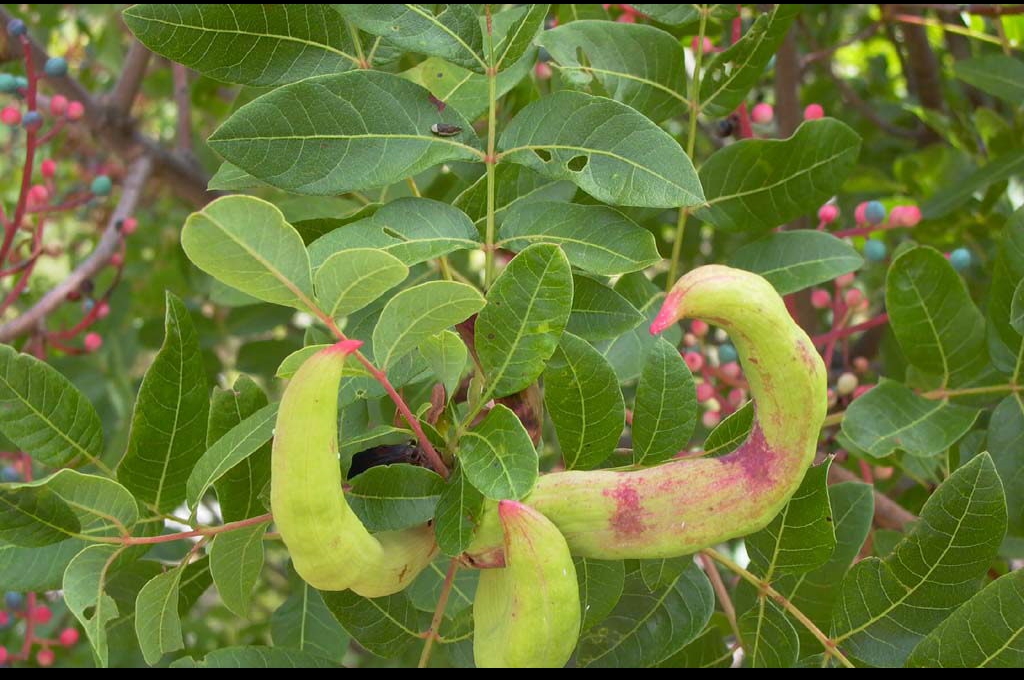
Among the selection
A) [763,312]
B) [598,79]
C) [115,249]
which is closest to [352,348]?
[763,312]

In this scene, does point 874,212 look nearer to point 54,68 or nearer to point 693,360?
point 693,360

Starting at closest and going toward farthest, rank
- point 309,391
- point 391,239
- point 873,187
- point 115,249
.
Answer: point 309,391 < point 391,239 < point 115,249 < point 873,187

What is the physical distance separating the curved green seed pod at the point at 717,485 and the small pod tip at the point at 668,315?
0.02 metres

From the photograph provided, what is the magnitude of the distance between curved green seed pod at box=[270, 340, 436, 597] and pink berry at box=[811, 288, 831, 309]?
3.62ft

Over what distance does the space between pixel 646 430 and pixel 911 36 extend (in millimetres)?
1543

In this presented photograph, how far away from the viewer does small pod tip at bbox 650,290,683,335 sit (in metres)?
0.66

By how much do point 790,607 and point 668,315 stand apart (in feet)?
1.26

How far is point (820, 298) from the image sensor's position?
166cm

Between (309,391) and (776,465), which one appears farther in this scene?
(776,465)

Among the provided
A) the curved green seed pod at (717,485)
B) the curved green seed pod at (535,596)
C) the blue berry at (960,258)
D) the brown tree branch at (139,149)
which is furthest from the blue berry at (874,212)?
the brown tree branch at (139,149)

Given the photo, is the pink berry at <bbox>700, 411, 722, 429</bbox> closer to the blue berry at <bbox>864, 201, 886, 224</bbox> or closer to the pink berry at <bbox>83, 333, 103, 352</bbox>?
the blue berry at <bbox>864, 201, 886, 224</bbox>

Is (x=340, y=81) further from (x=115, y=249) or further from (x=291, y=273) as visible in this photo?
(x=115, y=249)

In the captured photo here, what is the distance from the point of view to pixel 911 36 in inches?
81.6

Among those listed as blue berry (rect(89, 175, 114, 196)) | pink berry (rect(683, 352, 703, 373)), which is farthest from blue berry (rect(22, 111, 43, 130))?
pink berry (rect(683, 352, 703, 373))
